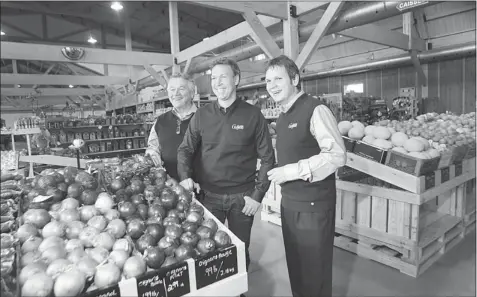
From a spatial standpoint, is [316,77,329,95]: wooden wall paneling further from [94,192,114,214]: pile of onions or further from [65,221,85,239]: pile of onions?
[65,221,85,239]: pile of onions

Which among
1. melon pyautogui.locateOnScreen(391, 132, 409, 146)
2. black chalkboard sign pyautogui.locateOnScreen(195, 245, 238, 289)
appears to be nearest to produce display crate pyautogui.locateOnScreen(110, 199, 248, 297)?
black chalkboard sign pyautogui.locateOnScreen(195, 245, 238, 289)

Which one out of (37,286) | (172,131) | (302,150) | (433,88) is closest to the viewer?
(37,286)

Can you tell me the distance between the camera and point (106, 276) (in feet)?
3.48

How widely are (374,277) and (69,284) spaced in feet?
8.72

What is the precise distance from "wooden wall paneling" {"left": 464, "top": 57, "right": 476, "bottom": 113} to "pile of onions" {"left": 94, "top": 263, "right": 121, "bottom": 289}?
33.6 feet

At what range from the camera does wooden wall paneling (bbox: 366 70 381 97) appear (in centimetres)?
1073

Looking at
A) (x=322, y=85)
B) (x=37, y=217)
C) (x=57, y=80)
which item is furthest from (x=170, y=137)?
(x=322, y=85)

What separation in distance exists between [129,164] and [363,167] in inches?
85.9

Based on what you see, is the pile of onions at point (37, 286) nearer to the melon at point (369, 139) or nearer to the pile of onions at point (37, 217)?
the pile of onions at point (37, 217)

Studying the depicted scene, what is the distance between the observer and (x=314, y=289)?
200cm

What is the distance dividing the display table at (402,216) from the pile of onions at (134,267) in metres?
2.48

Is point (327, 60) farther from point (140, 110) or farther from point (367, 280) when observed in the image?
point (367, 280)

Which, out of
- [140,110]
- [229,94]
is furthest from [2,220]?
[140,110]

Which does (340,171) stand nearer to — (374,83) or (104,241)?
(104,241)
